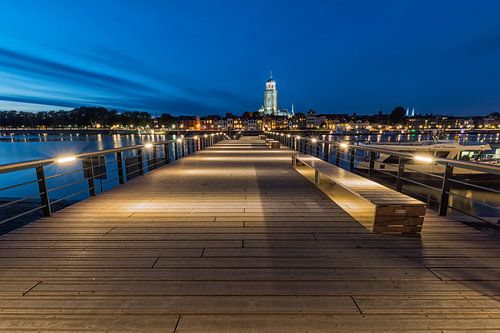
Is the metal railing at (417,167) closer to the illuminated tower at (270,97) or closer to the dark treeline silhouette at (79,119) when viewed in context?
the dark treeline silhouette at (79,119)

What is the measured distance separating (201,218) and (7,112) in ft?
881

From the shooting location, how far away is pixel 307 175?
8125 millimetres

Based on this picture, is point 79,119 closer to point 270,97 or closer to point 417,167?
point 270,97

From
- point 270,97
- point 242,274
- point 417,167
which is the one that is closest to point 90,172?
point 242,274

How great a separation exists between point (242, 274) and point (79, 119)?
21248cm

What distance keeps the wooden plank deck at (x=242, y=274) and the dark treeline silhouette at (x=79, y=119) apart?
181 meters

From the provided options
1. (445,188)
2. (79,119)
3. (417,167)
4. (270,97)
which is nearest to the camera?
(445,188)

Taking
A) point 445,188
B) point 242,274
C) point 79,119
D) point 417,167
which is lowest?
point 417,167

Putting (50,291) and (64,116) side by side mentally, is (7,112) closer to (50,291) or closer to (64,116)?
(64,116)

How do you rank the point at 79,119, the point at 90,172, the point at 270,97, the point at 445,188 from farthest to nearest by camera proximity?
the point at 270,97
the point at 79,119
the point at 90,172
the point at 445,188

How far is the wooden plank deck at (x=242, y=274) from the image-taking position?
2.07 metres

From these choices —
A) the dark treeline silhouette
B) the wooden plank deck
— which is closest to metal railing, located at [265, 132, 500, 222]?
the wooden plank deck

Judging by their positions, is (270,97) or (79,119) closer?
(79,119)

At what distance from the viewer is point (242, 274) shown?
2.68m
